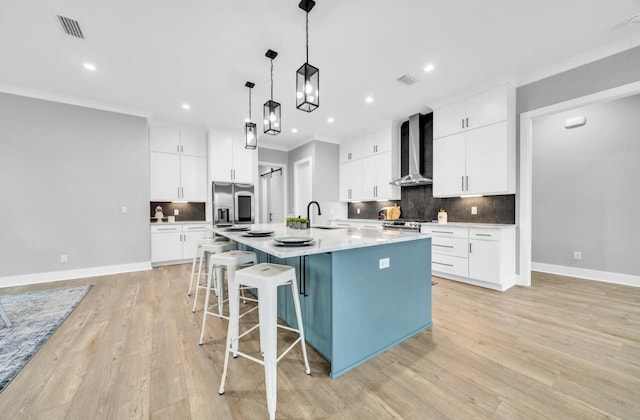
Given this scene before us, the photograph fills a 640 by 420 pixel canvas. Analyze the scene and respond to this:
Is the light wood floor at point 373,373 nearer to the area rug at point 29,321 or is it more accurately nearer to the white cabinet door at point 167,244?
the area rug at point 29,321

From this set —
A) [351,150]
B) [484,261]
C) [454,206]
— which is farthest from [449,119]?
[351,150]

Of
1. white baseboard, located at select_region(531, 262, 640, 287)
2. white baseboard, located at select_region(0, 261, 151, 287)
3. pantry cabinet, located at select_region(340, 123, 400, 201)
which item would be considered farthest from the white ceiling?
white baseboard, located at select_region(531, 262, 640, 287)

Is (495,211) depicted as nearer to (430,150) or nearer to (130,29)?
(430,150)

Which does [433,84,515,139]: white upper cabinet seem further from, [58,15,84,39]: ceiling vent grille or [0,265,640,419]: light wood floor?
[58,15,84,39]: ceiling vent grille

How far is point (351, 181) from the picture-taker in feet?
19.6

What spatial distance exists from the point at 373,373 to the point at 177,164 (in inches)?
203

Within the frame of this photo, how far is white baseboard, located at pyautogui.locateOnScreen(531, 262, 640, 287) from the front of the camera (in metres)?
3.41

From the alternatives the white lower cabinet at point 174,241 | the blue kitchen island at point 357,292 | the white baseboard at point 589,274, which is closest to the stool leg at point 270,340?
the blue kitchen island at point 357,292

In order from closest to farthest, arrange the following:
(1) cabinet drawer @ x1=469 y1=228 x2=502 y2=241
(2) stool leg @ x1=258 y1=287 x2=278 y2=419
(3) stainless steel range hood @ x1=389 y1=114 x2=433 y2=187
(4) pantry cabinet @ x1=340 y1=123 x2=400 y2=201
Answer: (2) stool leg @ x1=258 y1=287 x2=278 y2=419
(1) cabinet drawer @ x1=469 y1=228 x2=502 y2=241
(3) stainless steel range hood @ x1=389 y1=114 x2=433 y2=187
(4) pantry cabinet @ x1=340 y1=123 x2=400 y2=201

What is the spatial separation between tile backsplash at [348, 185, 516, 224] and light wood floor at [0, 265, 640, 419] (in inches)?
57.7

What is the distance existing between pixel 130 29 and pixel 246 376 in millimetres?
3277

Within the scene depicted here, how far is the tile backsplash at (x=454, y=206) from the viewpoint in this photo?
11.9 ft

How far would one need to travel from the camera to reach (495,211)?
374cm

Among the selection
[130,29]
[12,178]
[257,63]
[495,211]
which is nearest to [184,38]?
[130,29]
